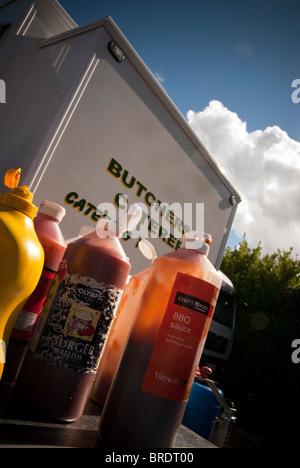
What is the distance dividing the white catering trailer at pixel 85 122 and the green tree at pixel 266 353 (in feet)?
23.0

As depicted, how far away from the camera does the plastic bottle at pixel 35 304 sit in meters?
0.83

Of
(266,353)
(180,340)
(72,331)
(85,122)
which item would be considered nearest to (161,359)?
(180,340)

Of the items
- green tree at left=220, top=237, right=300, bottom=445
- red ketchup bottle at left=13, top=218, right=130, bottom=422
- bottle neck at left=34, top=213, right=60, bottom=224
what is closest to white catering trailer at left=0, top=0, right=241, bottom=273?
bottle neck at left=34, top=213, right=60, bottom=224

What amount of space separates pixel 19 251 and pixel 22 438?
38 cm

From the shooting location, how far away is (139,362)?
29.1 inches

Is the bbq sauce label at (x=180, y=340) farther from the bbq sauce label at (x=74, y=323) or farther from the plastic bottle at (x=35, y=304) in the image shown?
the plastic bottle at (x=35, y=304)

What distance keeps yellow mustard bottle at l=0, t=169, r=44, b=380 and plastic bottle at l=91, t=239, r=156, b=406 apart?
16.5 inches

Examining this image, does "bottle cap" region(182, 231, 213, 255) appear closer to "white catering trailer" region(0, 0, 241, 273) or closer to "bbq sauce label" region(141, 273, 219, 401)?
"bbq sauce label" region(141, 273, 219, 401)

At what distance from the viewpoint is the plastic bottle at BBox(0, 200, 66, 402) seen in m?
0.83

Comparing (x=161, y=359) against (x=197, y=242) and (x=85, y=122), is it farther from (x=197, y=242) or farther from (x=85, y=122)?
(x=85, y=122)

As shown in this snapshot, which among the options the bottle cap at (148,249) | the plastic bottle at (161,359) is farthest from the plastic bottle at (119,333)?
the plastic bottle at (161,359)

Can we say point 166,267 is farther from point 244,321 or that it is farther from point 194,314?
point 244,321

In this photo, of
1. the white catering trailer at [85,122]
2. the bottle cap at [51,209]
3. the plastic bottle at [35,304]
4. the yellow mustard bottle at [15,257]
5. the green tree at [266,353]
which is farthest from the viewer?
the green tree at [266,353]

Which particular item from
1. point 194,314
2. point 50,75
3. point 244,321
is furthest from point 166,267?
point 244,321
